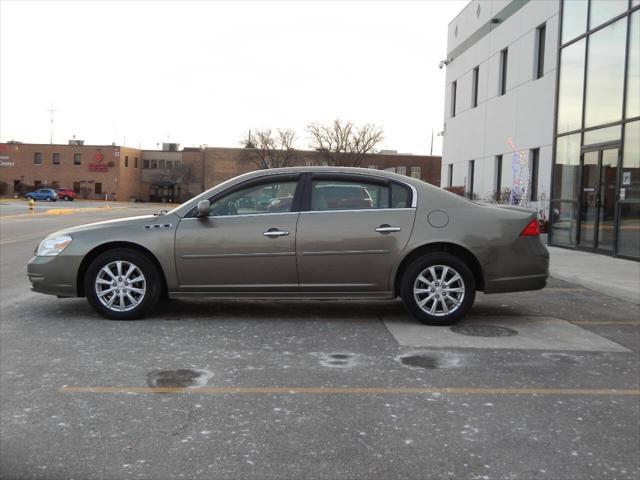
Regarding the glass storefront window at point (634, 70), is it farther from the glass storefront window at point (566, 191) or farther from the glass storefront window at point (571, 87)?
the glass storefront window at point (566, 191)

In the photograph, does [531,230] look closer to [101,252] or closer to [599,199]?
[101,252]

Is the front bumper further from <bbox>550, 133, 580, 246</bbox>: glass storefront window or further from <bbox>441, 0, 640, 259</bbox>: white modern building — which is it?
<bbox>550, 133, 580, 246</bbox>: glass storefront window

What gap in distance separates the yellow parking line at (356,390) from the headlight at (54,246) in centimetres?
256

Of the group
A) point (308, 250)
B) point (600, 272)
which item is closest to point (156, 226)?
point (308, 250)

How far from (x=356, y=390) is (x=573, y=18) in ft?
48.3

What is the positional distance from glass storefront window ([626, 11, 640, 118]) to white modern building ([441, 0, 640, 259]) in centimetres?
2

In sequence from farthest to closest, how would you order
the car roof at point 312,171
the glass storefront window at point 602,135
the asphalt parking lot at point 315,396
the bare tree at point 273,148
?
the bare tree at point 273,148 → the glass storefront window at point 602,135 → the car roof at point 312,171 → the asphalt parking lot at point 315,396

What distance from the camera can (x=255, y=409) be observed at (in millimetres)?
4055

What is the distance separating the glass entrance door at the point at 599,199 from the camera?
13.3 meters

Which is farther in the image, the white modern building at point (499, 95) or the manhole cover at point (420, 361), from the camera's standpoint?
the white modern building at point (499, 95)

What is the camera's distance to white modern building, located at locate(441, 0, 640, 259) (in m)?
13.0

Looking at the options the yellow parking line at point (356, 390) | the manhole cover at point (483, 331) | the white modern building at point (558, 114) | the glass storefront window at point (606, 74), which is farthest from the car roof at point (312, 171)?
the glass storefront window at point (606, 74)

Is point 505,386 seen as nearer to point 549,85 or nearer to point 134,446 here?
point 134,446

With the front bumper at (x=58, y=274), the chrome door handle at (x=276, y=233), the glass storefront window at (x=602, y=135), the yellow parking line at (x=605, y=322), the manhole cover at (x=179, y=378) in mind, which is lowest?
the manhole cover at (x=179, y=378)
